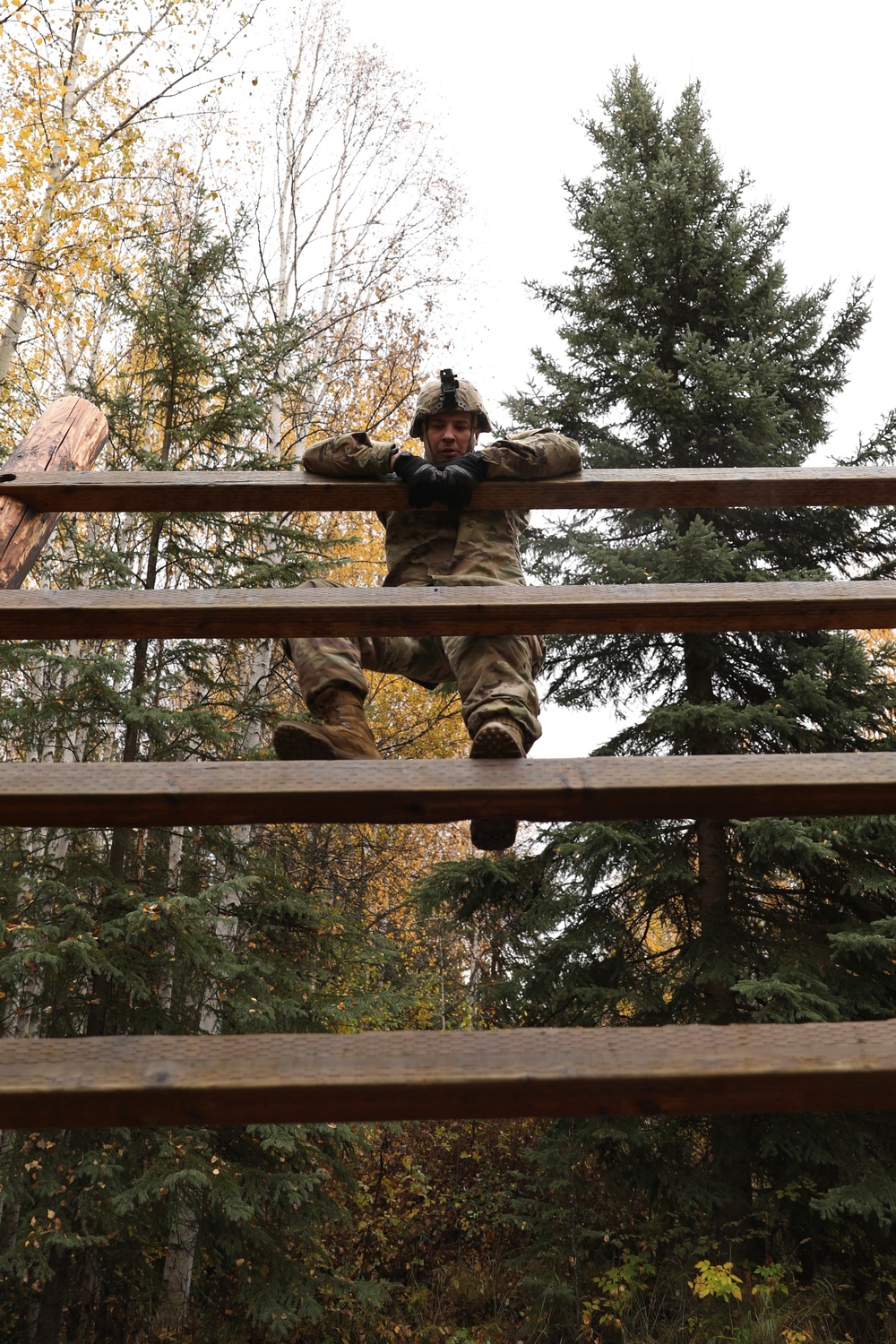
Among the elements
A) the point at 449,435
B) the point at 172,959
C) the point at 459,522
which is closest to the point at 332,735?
the point at 459,522

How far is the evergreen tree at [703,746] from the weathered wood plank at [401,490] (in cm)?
557

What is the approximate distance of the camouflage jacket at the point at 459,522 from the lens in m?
2.87

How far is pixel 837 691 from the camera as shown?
930 cm

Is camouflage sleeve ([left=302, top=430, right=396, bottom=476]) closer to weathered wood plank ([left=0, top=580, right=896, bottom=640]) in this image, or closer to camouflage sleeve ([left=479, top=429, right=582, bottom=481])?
camouflage sleeve ([left=479, top=429, right=582, bottom=481])

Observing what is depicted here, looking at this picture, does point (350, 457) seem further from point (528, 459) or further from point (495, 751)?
point (495, 751)

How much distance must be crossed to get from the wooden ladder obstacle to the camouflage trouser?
1.38ft

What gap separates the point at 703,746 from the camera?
9.41 meters

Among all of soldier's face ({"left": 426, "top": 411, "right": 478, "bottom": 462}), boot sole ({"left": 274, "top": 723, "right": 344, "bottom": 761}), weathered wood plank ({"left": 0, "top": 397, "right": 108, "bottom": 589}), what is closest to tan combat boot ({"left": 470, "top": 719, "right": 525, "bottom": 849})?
boot sole ({"left": 274, "top": 723, "right": 344, "bottom": 761})

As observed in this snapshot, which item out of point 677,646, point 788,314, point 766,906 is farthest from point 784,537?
point 766,906

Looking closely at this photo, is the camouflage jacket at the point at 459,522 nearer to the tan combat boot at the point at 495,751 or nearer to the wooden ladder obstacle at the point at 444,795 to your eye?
the wooden ladder obstacle at the point at 444,795

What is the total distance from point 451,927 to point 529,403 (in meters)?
5.49

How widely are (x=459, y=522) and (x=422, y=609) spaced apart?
1129 millimetres

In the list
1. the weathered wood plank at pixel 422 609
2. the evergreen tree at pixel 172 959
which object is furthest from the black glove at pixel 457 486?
the evergreen tree at pixel 172 959

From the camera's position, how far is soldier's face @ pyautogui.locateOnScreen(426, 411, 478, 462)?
3.57 m
